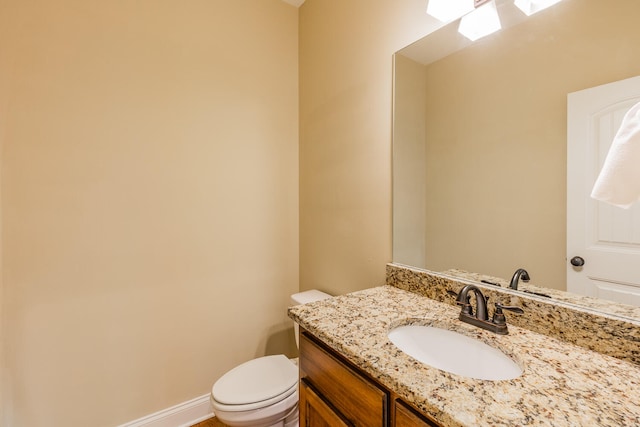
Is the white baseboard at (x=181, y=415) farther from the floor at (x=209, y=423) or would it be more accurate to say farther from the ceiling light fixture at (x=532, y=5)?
the ceiling light fixture at (x=532, y=5)

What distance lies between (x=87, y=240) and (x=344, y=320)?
1.34 m

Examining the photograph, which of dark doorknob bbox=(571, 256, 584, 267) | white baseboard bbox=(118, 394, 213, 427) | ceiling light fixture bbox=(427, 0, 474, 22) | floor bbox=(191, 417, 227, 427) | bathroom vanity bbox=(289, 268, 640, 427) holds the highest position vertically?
ceiling light fixture bbox=(427, 0, 474, 22)

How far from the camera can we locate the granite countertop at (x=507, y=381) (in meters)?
0.53

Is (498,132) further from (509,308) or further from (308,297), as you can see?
(308,297)

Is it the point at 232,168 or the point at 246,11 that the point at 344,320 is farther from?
the point at 246,11

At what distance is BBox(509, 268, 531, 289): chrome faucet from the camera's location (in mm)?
975

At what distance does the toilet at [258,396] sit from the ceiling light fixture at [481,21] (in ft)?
5.73

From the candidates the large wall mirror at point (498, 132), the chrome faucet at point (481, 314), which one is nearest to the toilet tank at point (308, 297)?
the large wall mirror at point (498, 132)

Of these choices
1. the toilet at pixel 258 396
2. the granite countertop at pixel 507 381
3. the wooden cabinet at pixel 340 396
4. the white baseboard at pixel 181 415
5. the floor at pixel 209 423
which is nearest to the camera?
the granite countertop at pixel 507 381

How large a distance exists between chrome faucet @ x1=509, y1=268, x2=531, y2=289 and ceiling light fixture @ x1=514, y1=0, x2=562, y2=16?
2.88 ft

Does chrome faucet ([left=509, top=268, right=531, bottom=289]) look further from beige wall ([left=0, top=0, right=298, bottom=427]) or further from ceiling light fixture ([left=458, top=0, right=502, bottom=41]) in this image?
beige wall ([left=0, top=0, right=298, bottom=427])

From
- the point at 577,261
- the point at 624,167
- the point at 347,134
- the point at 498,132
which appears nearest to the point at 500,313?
the point at 577,261

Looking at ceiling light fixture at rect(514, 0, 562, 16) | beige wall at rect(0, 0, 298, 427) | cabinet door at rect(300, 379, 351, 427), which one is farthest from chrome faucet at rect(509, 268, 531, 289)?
beige wall at rect(0, 0, 298, 427)

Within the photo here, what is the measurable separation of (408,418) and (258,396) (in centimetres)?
90
